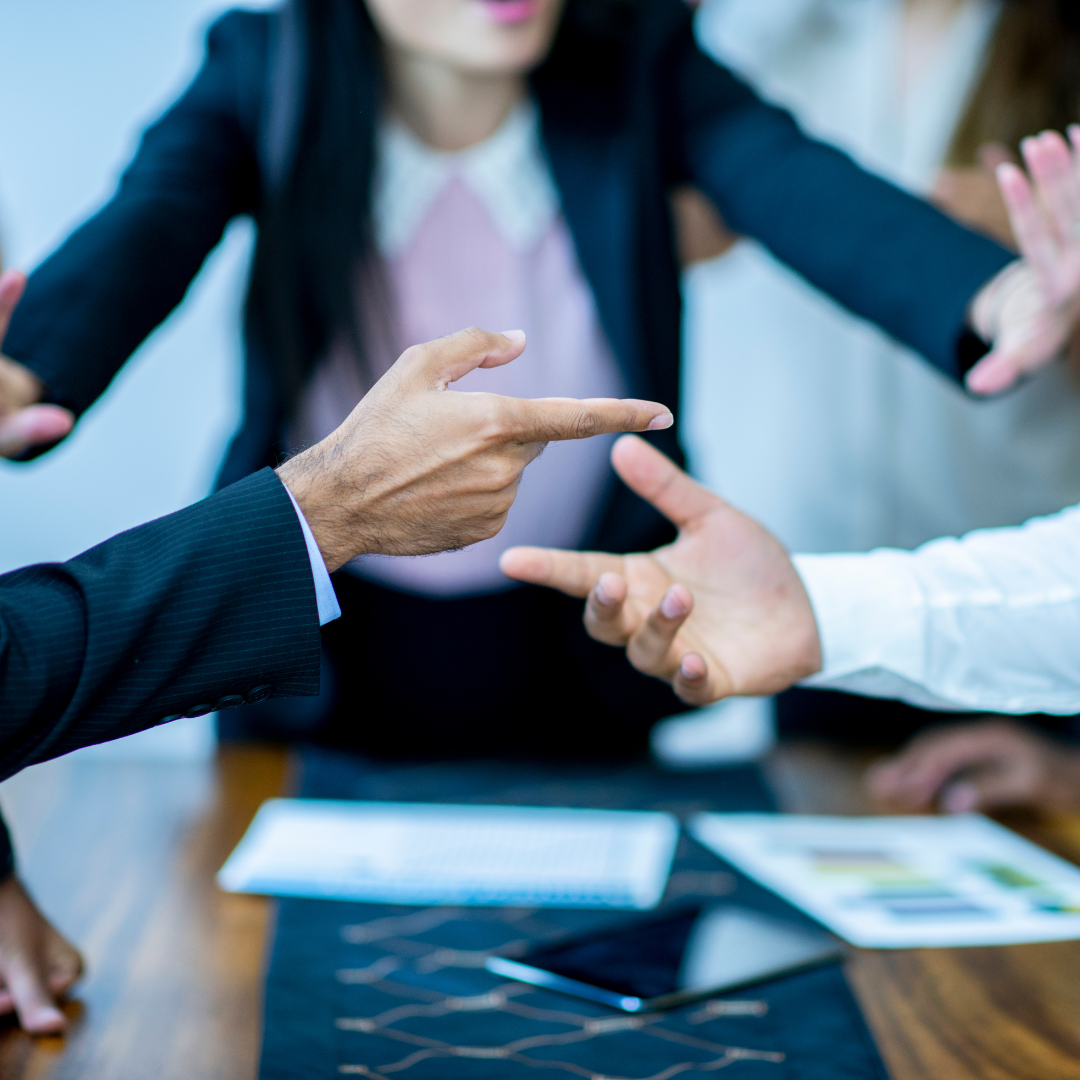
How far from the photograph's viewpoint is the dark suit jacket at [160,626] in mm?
568

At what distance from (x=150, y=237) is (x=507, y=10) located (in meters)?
0.45

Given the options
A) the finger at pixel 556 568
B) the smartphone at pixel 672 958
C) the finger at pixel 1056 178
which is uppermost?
the finger at pixel 1056 178

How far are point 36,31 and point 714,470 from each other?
141cm

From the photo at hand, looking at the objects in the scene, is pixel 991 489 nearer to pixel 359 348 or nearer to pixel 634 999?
pixel 359 348

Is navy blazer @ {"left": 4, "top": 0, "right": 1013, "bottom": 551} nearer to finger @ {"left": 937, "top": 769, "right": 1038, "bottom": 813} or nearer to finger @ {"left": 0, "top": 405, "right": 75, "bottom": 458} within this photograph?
finger @ {"left": 0, "top": 405, "right": 75, "bottom": 458}

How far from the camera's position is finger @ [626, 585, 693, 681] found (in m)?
0.70

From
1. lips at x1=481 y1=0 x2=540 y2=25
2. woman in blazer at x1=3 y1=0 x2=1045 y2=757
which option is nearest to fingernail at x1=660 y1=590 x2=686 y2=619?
woman in blazer at x1=3 y1=0 x2=1045 y2=757

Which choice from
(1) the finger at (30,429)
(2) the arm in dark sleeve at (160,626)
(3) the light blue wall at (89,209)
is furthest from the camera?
(3) the light blue wall at (89,209)

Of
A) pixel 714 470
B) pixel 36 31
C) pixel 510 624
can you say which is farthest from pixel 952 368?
pixel 36 31

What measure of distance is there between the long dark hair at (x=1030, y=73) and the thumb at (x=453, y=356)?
136 cm

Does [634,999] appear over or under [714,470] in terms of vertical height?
under

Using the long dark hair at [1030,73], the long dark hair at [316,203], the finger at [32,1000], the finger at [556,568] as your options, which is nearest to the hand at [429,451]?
the finger at [556,568]

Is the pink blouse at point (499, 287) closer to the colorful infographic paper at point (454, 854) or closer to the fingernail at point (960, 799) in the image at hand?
the colorful infographic paper at point (454, 854)

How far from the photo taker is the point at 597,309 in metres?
1.26
